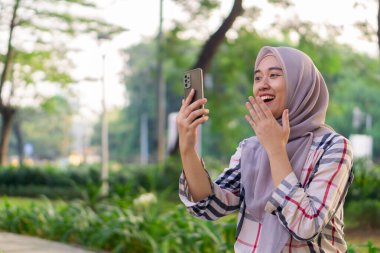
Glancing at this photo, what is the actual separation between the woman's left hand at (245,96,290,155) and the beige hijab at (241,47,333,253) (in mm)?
91

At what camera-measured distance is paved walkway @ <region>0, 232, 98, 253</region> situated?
22.3 ft

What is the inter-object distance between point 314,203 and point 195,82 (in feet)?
2.03

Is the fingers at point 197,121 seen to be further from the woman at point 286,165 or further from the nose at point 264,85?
the nose at point 264,85

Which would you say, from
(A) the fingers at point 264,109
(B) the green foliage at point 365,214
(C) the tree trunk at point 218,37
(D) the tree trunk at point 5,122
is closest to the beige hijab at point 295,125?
(A) the fingers at point 264,109

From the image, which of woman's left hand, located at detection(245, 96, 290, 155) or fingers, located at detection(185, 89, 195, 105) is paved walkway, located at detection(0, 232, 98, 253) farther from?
woman's left hand, located at detection(245, 96, 290, 155)

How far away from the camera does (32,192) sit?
71.8ft

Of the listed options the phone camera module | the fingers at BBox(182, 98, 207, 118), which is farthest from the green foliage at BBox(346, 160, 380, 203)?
the fingers at BBox(182, 98, 207, 118)

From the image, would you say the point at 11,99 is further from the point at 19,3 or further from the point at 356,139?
the point at 356,139

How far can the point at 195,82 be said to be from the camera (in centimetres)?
257

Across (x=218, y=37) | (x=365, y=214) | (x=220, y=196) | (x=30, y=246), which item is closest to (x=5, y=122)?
(x=218, y=37)

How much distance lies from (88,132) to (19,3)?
59028 millimetres

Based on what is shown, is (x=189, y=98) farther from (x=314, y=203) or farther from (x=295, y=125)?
(x=314, y=203)

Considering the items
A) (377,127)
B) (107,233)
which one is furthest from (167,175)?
(377,127)

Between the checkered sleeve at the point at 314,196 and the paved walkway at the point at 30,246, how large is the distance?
4.66m
